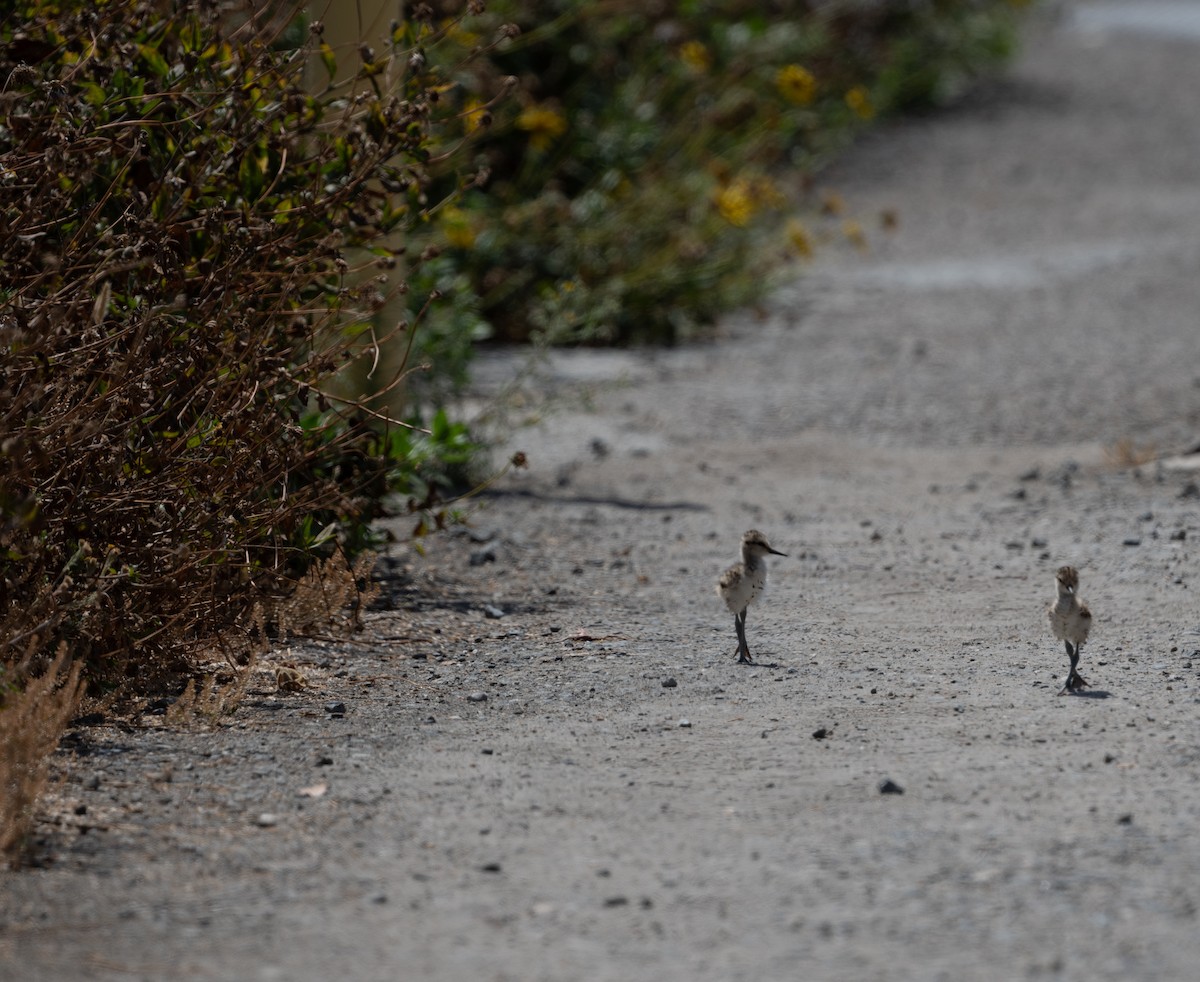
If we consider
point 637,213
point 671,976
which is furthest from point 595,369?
point 671,976

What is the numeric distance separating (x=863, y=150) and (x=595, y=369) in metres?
7.59

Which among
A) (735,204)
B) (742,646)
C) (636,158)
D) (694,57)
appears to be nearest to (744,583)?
(742,646)

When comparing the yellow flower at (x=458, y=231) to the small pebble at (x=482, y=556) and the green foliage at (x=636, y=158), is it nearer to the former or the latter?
the green foliage at (x=636, y=158)

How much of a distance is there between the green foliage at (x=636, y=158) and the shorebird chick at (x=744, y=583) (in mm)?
2708

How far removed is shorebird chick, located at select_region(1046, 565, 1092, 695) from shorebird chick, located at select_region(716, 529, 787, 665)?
37.5 inches

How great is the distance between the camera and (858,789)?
170 inches

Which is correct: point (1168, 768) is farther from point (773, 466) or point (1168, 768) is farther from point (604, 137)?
point (604, 137)

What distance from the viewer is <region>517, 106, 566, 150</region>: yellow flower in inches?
384

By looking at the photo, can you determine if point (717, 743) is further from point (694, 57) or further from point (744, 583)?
point (694, 57)

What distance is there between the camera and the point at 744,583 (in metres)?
5.54

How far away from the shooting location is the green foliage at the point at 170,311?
4711 mm

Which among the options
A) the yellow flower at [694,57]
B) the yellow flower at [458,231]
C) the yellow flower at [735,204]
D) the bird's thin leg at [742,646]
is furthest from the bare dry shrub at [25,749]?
the yellow flower at [694,57]

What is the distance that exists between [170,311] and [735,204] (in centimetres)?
605

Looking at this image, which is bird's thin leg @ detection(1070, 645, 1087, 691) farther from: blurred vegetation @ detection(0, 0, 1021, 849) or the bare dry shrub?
the bare dry shrub
